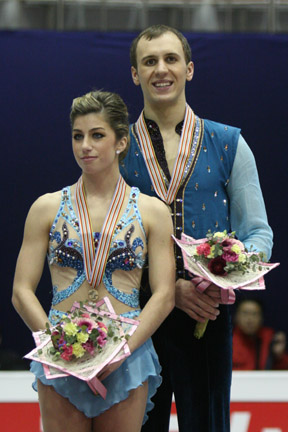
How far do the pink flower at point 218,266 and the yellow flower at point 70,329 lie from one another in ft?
1.70

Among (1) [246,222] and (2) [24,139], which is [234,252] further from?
Result: (2) [24,139]

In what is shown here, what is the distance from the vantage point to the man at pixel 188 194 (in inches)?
126

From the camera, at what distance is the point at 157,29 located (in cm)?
329

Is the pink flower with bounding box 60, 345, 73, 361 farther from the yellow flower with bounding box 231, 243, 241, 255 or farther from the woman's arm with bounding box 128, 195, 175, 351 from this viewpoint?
the yellow flower with bounding box 231, 243, 241, 255

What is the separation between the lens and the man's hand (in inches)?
120

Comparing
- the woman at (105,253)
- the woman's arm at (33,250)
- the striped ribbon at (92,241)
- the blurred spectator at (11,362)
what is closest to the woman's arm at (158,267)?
the woman at (105,253)

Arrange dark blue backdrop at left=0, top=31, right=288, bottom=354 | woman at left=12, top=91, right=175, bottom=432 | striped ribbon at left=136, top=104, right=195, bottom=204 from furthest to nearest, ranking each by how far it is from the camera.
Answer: dark blue backdrop at left=0, top=31, right=288, bottom=354 < striped ribbon at left=136, top=104, right=195, bottom=204 < woman at left=12, top=91, right=175, bottom=432

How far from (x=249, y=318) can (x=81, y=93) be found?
5.90ft

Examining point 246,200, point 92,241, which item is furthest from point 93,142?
point 246,200

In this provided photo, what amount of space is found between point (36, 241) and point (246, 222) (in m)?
0.81

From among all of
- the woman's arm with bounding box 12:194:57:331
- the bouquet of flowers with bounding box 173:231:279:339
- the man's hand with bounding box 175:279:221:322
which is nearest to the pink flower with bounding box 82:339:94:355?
the woman's arm with bounding box 12:194:57:331

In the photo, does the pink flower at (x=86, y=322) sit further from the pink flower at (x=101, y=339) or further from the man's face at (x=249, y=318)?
the man's face at (x=249, y=318)

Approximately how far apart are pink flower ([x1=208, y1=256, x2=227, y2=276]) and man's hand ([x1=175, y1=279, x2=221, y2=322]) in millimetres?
125

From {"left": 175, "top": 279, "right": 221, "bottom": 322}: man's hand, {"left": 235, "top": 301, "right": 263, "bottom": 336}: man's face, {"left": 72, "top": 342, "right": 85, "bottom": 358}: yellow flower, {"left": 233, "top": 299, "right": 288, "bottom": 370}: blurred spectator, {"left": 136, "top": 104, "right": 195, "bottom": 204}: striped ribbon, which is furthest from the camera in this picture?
{"left": 235, "top": 301, "right": 263, "bottom": 336}: man's face
